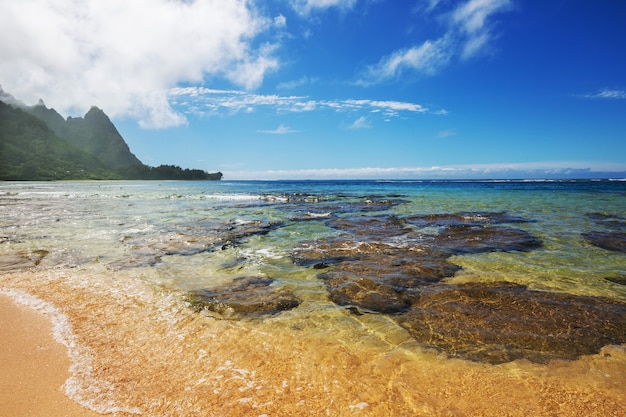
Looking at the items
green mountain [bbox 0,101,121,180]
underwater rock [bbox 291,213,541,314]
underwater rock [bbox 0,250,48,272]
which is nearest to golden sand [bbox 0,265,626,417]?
underwater rock [bbox 291,213,541,314]

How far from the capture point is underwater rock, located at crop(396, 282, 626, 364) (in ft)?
17.0

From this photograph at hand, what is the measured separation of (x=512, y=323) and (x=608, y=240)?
38.9ft

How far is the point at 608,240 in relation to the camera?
13.7 m

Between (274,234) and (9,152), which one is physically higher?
(9,152)

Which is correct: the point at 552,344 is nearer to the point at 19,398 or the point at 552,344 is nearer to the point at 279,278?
the point at 279,278

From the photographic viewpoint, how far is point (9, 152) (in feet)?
522

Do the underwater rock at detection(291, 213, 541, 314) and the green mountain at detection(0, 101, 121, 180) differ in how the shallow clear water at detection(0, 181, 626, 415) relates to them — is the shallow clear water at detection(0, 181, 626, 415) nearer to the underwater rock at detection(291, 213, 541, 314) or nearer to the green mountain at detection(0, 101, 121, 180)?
the underwater rock at detection(291, 213, 541, 314)

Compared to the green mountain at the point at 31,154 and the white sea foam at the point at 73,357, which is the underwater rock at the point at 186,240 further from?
the green mountain at the point at 31,154

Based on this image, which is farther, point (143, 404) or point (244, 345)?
point (244, 345)

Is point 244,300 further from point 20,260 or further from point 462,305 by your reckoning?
point 20,260

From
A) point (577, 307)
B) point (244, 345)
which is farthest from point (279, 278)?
point (577, 307)

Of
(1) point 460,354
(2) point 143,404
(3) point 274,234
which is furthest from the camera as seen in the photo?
(3) point 274,234

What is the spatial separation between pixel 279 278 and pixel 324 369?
15.2 ft

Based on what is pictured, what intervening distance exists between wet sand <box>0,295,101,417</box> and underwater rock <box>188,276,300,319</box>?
99.6 inches
